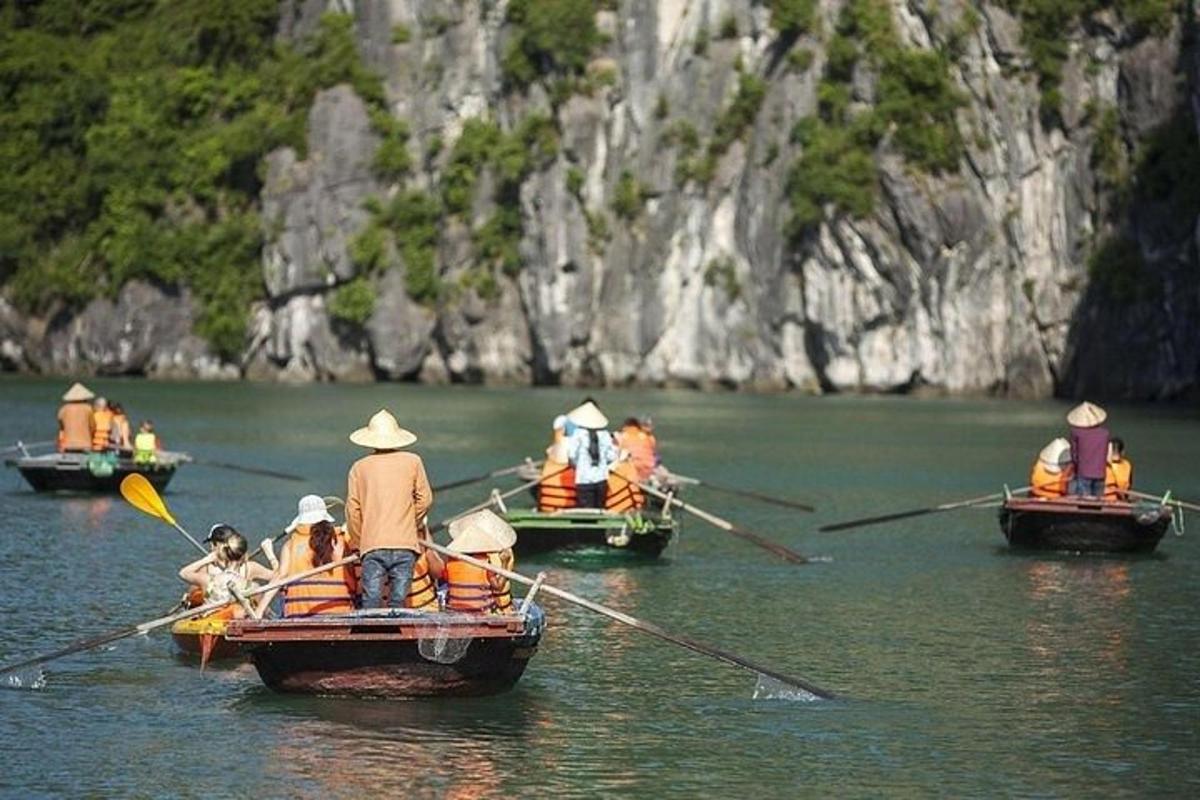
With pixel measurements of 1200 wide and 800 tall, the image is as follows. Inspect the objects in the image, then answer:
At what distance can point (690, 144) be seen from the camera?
10219 centimetres

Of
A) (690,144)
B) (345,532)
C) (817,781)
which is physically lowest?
(817,781)

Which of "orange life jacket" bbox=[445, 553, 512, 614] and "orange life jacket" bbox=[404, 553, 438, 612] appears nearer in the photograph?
"orange life jacket" bbox=[404, 553, 438, 612]

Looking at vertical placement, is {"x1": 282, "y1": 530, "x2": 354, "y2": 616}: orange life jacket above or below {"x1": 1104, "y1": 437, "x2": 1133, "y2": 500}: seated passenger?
below

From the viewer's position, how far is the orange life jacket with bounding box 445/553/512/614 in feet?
64.3

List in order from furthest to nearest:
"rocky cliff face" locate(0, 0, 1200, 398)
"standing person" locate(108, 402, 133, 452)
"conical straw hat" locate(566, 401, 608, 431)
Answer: "rocky cliff face" locate(0, 0, 1200, 398) → "standing person" locate(108, 402, 133, 452) → "conical straw hat" locate(566, 401, 608, 431)

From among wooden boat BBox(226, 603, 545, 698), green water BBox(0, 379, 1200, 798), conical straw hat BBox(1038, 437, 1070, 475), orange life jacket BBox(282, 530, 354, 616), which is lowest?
green water BBox(0, 379, 1200, 798)

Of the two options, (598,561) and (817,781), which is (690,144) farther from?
(817,781)

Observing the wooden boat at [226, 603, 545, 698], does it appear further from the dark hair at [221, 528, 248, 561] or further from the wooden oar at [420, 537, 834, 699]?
the dark hair at [221, 528, 248, 561]

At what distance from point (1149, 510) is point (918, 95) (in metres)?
65.0

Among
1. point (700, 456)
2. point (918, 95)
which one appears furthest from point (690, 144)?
point (700, 456)

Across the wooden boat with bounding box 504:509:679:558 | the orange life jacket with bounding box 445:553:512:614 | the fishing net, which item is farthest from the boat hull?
the fishing net

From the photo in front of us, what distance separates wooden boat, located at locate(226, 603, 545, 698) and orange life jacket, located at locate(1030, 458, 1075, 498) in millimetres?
15352

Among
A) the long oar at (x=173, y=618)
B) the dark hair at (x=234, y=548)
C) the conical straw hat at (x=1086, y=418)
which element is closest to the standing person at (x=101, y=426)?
the conical straw hat at (x=1086, y=418)

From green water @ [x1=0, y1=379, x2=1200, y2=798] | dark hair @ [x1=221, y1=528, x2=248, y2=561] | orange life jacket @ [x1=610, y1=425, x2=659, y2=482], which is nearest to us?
green water @ [x1=0, y1=379, x2=1200, y2=798]
